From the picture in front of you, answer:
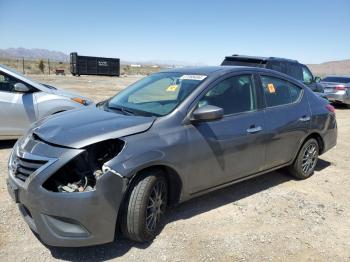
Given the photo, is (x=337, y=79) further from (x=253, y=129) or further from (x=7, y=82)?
(x=7, y=82)

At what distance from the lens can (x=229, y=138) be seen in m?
4.18

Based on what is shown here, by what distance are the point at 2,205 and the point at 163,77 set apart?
2.46 m

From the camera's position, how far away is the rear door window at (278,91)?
4.88m

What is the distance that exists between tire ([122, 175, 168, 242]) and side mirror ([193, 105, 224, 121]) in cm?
73

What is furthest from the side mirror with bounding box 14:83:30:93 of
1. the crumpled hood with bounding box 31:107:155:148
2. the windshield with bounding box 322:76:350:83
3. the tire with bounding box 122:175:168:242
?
the windshield with bounding box 322:76:350:83

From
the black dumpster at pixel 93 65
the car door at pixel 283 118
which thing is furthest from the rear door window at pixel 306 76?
the black dumpster at pixel 93 65

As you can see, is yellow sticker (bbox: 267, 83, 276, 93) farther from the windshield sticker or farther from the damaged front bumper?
the damaged front bumper

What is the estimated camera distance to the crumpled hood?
3.28 m

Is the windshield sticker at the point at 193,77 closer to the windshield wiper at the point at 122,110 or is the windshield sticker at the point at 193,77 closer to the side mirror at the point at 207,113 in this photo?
the side mirror at the point at 207,113

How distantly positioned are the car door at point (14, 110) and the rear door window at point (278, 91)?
404 centimetres

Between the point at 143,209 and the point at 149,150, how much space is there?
54 cm

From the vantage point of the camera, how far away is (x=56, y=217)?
3.06 m

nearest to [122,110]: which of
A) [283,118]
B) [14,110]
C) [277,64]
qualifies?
[283,118]

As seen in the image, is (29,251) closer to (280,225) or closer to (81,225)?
(81,225)
